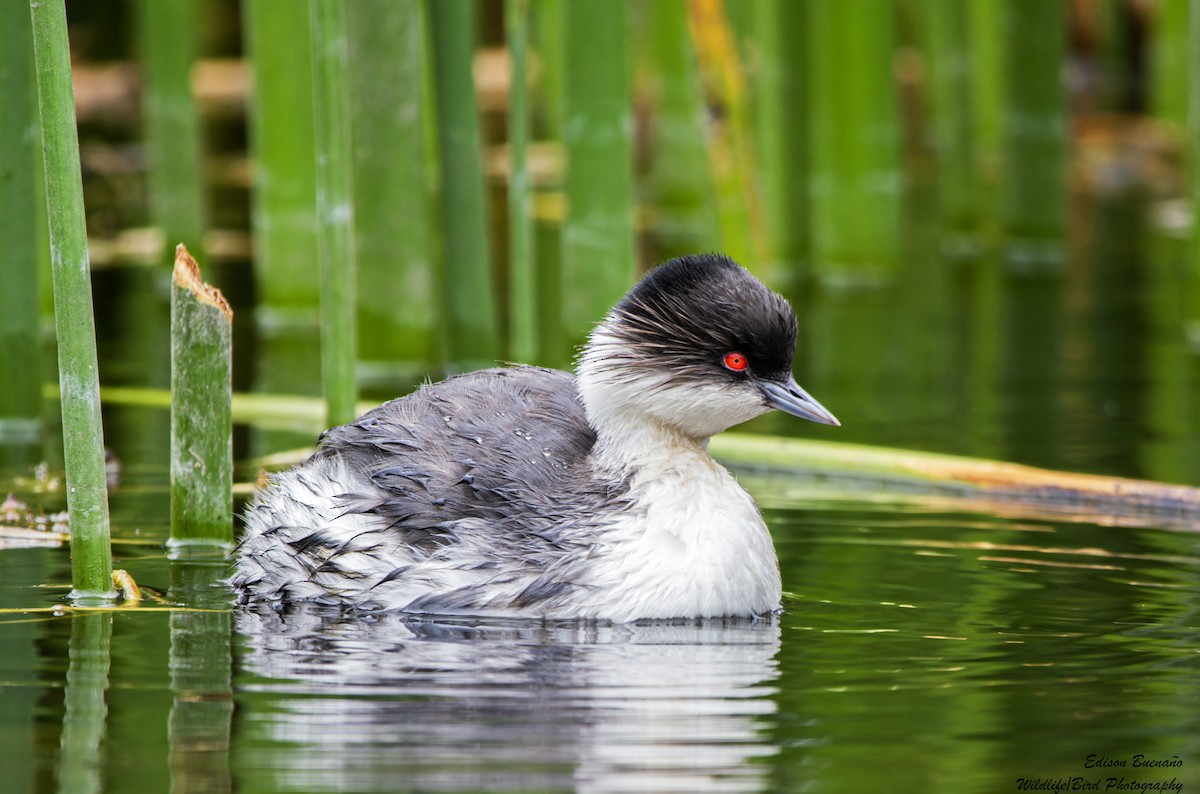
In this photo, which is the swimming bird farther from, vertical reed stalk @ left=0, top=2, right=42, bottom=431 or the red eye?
vertical reed stalk @ left=0, top=2, right=42, bottom=431

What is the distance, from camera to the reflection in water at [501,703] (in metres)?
4.62

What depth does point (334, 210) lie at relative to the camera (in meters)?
7.61

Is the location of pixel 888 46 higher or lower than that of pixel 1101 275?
higher

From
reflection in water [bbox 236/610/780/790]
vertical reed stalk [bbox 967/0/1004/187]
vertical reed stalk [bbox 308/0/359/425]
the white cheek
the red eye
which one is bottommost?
reflection in water [bbox 236/610/780/790]

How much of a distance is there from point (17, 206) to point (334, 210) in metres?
1.72

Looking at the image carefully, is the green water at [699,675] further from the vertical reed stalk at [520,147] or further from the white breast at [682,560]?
the vertical reed stalk at [520,147]

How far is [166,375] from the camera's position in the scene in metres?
11.5

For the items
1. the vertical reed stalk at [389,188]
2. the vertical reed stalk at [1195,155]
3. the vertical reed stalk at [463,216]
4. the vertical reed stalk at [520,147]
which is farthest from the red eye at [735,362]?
the vertical reed stalk at [1195,155]

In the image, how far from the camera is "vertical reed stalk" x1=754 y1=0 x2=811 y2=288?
15.8 meters

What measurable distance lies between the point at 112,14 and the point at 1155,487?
71.8 feet

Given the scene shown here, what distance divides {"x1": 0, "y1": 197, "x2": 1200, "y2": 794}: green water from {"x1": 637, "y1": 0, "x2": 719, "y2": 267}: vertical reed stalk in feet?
27.3

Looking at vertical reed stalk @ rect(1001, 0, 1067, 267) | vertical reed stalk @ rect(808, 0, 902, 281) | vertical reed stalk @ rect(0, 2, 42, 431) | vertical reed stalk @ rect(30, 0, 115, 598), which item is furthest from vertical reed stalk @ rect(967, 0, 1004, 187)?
vertical reed stalk @ rect(30, 0, 115, 598)

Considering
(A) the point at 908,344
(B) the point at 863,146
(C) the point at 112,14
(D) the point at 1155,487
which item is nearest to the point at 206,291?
(D) the point at 1155,487

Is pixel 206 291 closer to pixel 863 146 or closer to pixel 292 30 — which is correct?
pixel 292 30
